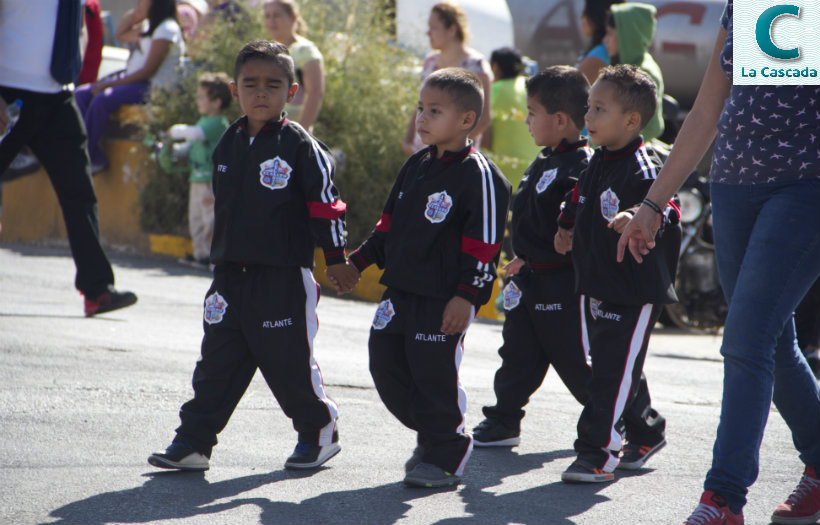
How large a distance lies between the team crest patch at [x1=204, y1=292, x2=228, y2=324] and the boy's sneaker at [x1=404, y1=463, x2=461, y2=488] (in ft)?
2.85

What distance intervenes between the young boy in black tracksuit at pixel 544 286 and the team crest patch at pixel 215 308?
1198mm

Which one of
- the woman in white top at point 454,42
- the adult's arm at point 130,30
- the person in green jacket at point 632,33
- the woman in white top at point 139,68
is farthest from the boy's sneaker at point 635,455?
the adult's arm at point 130,30

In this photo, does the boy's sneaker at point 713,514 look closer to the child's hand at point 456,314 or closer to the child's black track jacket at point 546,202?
the child's hand at point 456,314

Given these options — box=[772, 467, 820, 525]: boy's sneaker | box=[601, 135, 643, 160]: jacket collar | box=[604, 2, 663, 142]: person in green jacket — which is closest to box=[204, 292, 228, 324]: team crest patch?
box=[601, 135, 643, 160]: jacket collar

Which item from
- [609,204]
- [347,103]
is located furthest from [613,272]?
[347,103]

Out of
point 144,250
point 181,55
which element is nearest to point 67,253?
point 144,250

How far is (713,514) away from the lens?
3.04 meters

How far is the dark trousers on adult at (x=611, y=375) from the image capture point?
3.77m

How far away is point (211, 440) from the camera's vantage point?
3676 millimetres

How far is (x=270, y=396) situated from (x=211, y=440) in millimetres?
1123

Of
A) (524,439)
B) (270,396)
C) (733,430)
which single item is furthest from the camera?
(270,396)

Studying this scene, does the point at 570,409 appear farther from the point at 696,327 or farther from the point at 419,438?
the point at 696,327

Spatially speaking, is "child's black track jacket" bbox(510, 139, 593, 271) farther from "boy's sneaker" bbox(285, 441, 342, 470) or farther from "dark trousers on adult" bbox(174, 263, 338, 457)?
"boy's sneaker" bbox(285, 441, 342, 470)

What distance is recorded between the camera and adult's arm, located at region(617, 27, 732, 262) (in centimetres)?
325
